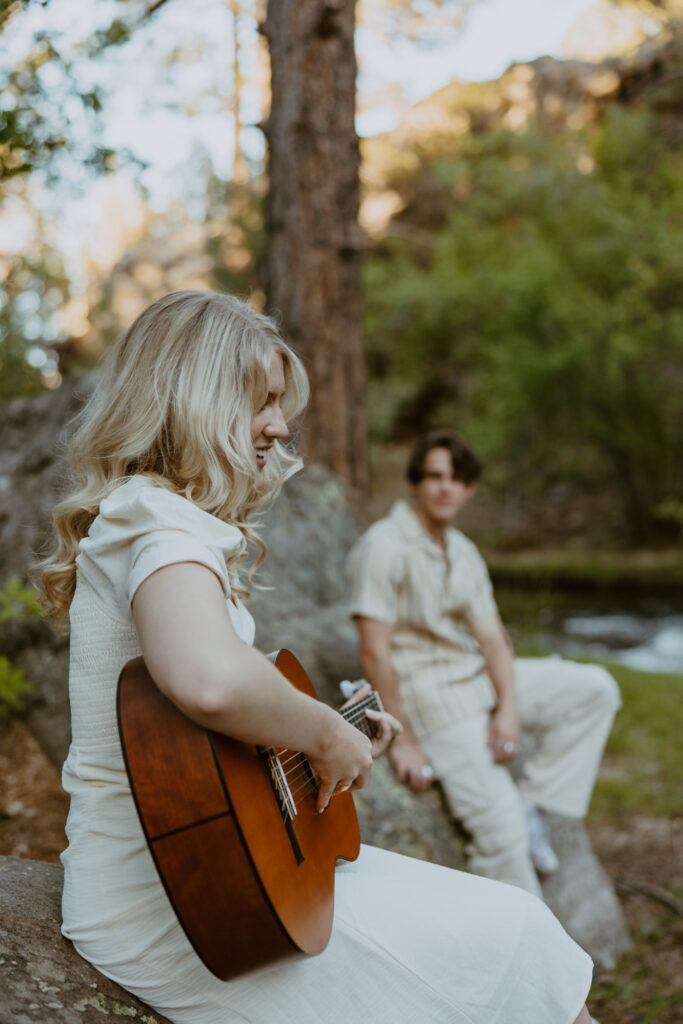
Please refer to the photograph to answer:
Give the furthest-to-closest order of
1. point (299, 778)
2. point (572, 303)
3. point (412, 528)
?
point (572, 303) → point (412, 528) → point (299, 778)

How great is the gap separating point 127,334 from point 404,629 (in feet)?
6.98

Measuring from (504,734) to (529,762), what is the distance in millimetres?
451

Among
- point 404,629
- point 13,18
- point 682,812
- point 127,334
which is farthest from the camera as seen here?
point 682,812

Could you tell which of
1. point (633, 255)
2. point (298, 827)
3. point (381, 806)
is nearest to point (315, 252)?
point (381, 806)

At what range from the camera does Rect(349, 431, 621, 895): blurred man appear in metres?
3.29

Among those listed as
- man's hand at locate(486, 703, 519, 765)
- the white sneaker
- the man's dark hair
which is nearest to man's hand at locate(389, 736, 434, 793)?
man's hand at locate(486, 703, 519, 765)

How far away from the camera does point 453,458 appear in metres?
3.65

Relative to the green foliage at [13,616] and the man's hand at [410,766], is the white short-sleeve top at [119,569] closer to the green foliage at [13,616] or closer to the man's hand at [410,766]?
the green foliage at [13,616]

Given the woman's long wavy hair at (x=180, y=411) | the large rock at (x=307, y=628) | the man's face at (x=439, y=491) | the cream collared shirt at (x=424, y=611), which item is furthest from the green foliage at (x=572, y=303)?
the woman's long wavy hair at (x=180, y=411)

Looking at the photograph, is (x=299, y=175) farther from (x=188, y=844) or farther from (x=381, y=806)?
(x=188, y=844)

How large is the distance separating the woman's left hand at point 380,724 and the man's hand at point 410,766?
1.24 metres

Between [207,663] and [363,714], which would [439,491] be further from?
[207,663]

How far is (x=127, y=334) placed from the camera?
1646 millimetres

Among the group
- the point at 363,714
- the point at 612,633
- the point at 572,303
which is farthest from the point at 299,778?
the point at 572,303
